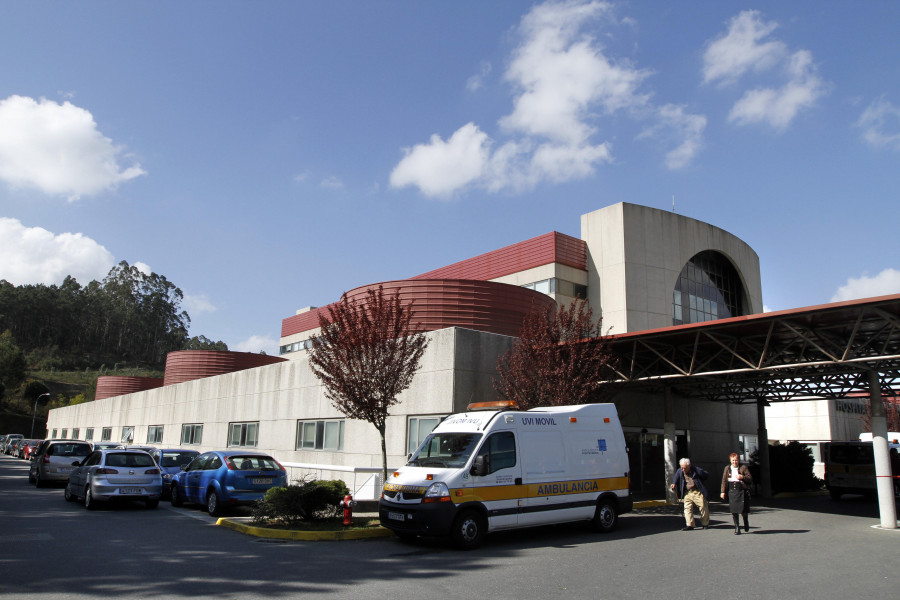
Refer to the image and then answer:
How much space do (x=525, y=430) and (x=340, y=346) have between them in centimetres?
582

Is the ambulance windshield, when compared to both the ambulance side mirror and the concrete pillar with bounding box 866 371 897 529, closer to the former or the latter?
the ambulance side mirror

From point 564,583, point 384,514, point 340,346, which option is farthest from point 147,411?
point 564,583

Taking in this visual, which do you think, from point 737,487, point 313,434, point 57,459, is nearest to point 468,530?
point 737,487

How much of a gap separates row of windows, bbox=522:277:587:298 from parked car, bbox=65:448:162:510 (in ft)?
68.7

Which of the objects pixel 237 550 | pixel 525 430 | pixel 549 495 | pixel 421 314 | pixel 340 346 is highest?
pixel 421 314

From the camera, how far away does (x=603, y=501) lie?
13.1 metres

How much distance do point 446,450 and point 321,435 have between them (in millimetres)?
11488

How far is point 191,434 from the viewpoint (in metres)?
33.7

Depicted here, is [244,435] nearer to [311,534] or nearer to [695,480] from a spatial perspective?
[311,534]

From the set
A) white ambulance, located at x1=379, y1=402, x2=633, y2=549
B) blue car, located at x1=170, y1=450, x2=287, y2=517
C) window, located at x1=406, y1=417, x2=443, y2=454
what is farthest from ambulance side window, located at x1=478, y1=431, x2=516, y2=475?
blue car, located at x1=170, y1=450, x2=287, y2=517

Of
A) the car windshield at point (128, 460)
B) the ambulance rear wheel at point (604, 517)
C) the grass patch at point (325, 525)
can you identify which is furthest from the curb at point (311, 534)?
the car windshield at point (128, 460)

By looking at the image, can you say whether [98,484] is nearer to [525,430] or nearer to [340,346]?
[340,346]

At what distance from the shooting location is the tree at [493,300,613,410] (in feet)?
52.5

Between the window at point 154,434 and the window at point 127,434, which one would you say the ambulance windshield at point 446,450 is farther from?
the window at point 127,434
